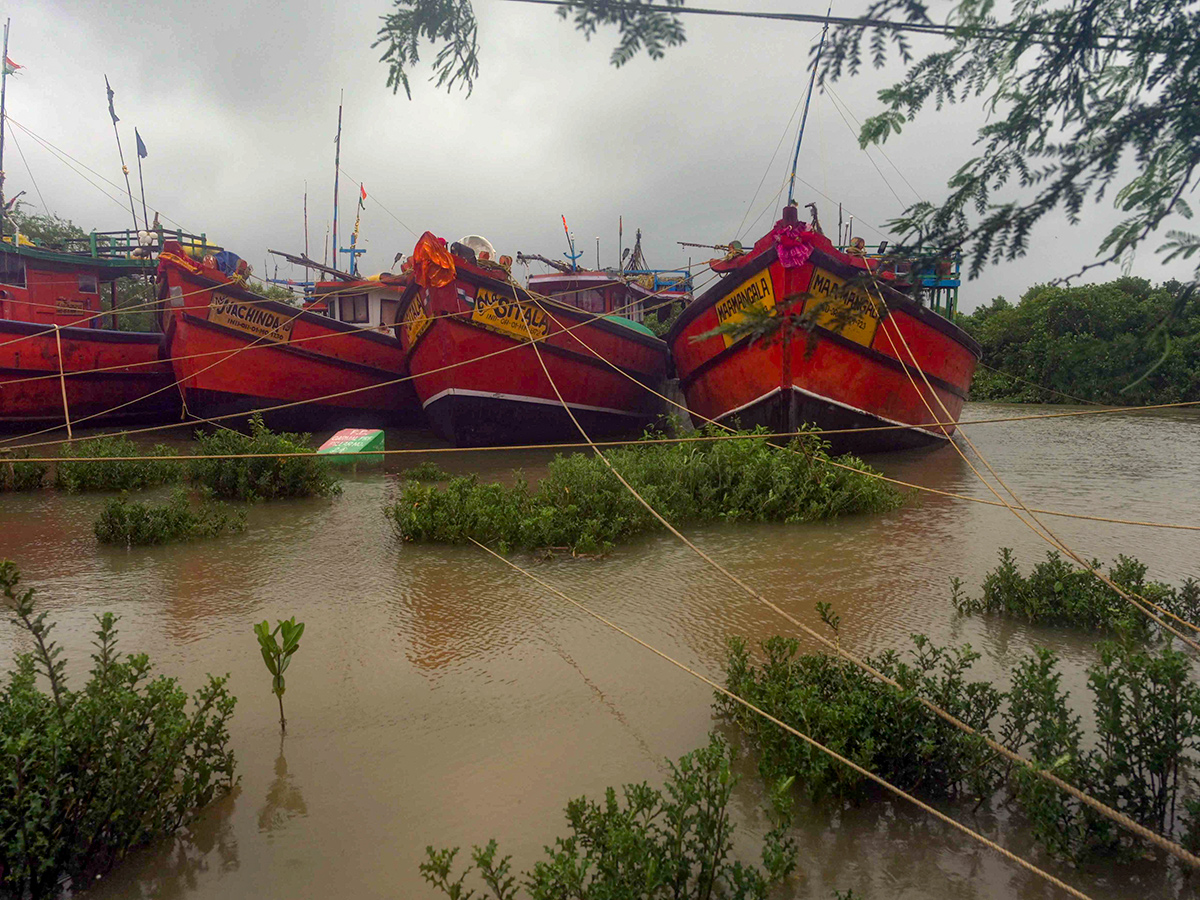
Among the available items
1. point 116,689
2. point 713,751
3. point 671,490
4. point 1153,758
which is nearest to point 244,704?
point 116,689

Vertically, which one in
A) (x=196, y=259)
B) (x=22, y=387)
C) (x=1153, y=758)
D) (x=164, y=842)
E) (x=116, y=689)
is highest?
(x=196, y=259)

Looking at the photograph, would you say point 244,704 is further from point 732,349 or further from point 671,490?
point 732,349

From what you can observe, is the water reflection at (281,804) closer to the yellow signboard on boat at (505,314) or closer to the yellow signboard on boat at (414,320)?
the yellow signboard on boat at (505,314)

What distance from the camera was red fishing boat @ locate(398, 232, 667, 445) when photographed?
35.3ft

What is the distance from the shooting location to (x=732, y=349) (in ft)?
32.7

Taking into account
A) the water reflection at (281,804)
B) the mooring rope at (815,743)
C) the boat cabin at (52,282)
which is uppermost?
the boat cabin at (52,282)

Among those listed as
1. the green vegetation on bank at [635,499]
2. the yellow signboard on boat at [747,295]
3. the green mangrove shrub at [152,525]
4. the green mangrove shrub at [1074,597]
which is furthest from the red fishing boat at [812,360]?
the green mangrove shrub at [152,525]

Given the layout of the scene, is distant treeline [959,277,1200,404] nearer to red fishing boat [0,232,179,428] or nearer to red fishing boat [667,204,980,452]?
red fishing boat [667,204,980,452]

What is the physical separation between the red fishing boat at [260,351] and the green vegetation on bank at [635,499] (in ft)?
21.6

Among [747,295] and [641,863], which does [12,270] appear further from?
[641,863]

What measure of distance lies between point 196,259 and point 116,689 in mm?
12370

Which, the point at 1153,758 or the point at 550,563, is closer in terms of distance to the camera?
the point at 1153,758

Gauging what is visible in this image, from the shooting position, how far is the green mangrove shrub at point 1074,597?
12.9 ft

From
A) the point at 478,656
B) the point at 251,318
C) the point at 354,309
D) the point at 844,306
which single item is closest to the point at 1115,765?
the point at 844,306
